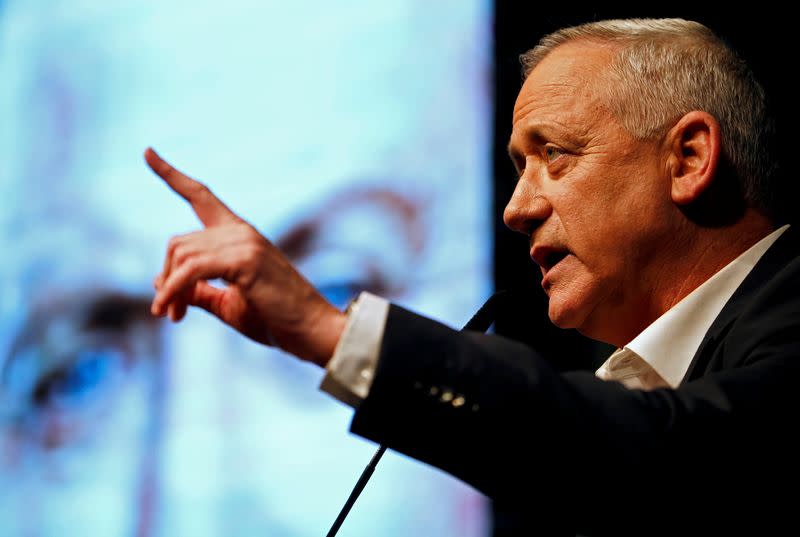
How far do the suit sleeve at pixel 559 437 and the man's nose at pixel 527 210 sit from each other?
0.72m

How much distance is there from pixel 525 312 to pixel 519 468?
1759 mm

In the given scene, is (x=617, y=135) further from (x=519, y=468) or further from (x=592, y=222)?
(x=519, y=468)

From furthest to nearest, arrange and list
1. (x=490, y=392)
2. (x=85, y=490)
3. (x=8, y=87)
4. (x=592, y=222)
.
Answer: (x=8, y=87) → (x=85, y=490) → (x=592, y=222) → (x=490, y=392)

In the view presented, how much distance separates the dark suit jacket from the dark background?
1.53m

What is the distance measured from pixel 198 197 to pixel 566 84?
0.91 meters

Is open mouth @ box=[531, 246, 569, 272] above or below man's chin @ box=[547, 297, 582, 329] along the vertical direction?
above

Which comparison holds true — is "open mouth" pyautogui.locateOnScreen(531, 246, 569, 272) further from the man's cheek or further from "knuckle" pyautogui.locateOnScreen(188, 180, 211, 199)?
"knuckle" pyautogui.locateOnScreen(188, 180, 211, 199)

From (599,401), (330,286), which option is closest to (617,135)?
(599,401)

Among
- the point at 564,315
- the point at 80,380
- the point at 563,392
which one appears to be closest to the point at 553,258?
the point at 564,315

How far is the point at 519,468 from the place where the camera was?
934mm

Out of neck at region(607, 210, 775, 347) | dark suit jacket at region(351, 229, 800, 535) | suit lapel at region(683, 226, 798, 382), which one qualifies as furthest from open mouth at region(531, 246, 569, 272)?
dark suit jacket at region(351, 229, 800, 535)

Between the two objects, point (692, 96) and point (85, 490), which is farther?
point (85, 490)

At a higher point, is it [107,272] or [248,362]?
[107,272]

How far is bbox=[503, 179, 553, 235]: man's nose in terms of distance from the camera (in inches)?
65.9
